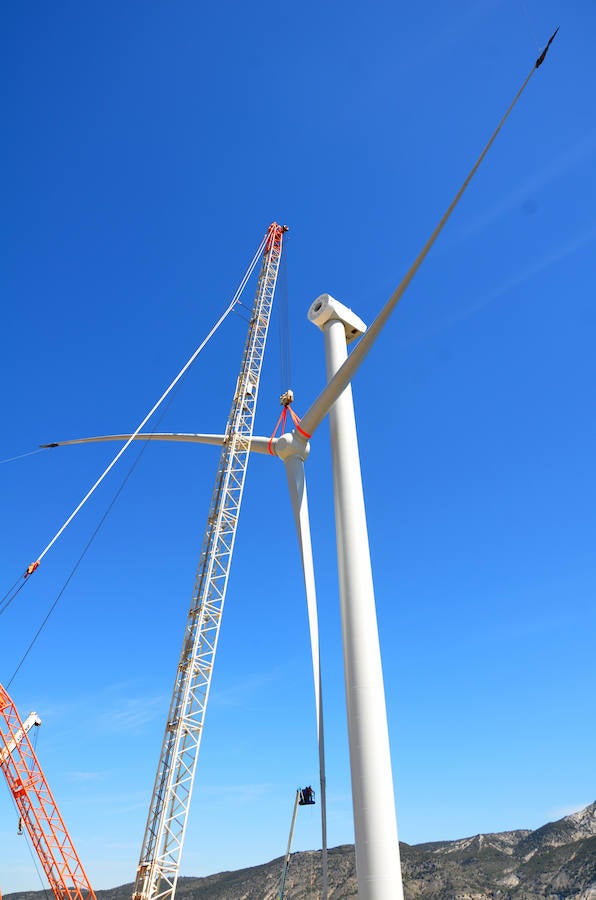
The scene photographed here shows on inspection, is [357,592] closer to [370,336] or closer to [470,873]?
[370,336]

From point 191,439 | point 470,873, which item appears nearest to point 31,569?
point 191,439

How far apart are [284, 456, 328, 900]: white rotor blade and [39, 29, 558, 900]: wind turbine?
0.04 m

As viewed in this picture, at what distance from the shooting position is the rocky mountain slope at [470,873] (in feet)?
368

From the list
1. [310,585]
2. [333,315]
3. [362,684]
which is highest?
[333,315]

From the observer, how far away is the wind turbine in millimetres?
15867

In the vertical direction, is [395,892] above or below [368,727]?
below

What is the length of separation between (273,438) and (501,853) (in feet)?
530

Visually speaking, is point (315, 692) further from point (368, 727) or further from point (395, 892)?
point (395, 892)

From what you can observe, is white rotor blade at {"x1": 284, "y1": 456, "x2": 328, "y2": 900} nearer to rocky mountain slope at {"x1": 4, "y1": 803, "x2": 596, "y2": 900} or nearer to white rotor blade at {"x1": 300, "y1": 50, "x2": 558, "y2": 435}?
white rotor blade at {"x1": 300, "y1": 50, "x2": 558, "y2": 435}

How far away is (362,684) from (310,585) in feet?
17.5

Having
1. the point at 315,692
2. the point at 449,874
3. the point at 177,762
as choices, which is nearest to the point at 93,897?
the point at 177,762

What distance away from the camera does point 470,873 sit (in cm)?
12338

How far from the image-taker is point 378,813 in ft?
52.5

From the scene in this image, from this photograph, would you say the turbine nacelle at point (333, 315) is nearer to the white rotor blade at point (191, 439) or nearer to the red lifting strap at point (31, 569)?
the white rotor blade at point (191, 439)
